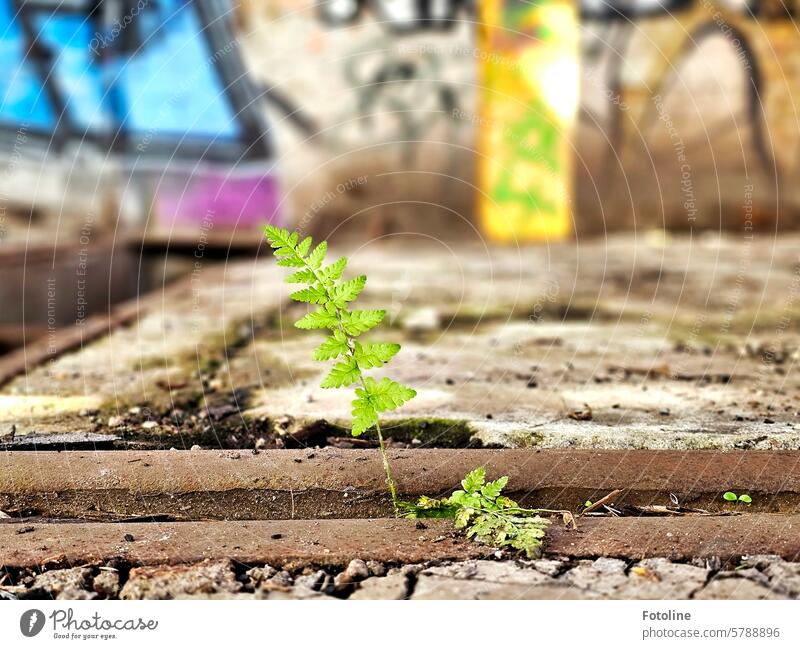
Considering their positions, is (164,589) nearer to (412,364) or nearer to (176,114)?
(412,364)

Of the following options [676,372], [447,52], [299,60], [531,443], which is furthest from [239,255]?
[531,443]

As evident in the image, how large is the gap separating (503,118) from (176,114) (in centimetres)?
300

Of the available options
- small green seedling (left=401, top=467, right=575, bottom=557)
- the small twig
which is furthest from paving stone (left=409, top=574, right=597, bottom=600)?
the small twig

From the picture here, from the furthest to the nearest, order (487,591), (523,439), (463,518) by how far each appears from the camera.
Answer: (523,439) → (463,518) → (487,591)

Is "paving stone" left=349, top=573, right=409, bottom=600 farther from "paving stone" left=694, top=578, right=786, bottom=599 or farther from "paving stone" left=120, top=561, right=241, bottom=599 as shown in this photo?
"paving stone" left=694, top=578, right=786, bottom=599

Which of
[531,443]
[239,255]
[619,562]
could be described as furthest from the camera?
[239,255]

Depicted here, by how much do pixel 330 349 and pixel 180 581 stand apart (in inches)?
19.3

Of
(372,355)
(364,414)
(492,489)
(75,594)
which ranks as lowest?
(75,594)

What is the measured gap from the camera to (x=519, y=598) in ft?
4.42

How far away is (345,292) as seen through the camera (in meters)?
1.63

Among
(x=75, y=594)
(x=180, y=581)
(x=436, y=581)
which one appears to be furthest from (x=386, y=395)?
(x=75, y=594)

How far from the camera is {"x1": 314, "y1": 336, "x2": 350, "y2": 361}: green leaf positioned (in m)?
1.61

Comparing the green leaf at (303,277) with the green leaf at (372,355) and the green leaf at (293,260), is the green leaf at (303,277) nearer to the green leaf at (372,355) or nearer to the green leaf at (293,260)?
the green leaf at (293,260)

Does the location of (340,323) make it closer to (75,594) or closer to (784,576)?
(75,594)
